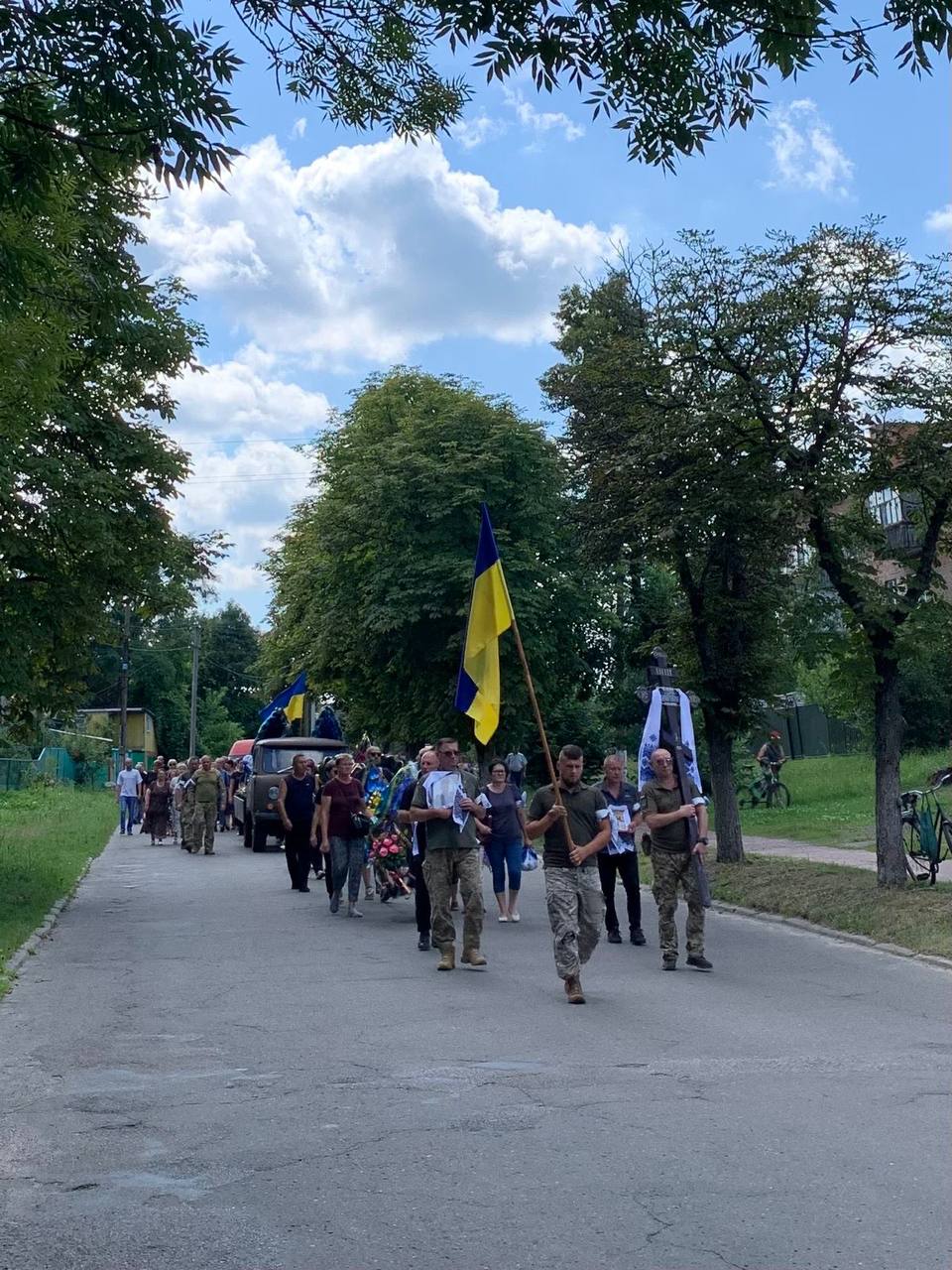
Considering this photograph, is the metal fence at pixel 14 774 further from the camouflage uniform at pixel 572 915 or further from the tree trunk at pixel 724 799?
the camouflage uniform at pixel 572 915

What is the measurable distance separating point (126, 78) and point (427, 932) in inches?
370

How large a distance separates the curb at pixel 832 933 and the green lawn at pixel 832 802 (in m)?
6.96

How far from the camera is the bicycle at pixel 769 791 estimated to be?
34.5 meters

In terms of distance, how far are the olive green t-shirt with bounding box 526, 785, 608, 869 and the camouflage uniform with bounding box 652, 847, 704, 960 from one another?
1557mm

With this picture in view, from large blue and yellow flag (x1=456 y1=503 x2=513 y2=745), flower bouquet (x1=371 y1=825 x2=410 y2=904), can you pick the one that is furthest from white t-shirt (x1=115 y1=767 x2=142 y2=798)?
large blue and yellow flag (x1=456 y1=503 x2=513 y2=745)

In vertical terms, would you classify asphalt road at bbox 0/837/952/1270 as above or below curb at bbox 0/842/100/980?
below

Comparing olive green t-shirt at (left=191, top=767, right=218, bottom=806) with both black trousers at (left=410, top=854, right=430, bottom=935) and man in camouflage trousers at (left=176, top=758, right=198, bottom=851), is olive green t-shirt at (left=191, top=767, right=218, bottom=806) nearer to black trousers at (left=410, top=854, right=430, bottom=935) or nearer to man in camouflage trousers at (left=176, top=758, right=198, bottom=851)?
man in camouflage trousers at (left=176, top=758, right=198, bottom=851)

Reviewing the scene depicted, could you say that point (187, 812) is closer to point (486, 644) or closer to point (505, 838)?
point (505, 838)

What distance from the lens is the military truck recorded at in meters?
32.3

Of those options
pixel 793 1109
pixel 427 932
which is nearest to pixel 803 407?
pixel 427 932

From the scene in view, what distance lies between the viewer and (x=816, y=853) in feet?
76.3

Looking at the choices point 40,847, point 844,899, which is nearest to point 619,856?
point 844,899

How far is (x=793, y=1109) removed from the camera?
7188 mm

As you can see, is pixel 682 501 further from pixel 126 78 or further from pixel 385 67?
pixel 126 78
